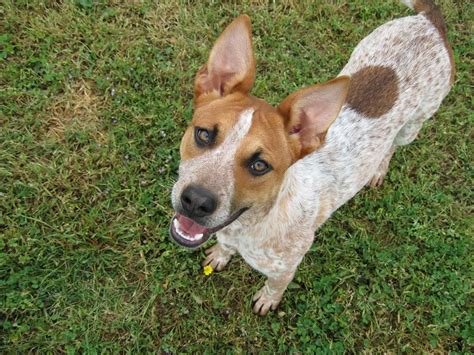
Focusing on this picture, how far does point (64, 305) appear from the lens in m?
4.54

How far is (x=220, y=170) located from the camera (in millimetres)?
2930

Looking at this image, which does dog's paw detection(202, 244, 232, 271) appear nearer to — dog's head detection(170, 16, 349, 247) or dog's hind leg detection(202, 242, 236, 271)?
dog's hind leg detection(202, 242, 236, 271)

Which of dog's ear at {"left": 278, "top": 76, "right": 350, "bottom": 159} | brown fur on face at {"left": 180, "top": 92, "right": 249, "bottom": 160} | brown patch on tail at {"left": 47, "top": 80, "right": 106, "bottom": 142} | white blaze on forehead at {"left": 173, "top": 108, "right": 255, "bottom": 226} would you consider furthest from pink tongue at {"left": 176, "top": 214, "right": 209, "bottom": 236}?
brown patch on tail at {"left": 47, "top": 80, "right": 106, "bottom": 142}

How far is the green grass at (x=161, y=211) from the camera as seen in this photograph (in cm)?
459

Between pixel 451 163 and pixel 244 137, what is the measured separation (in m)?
3.94

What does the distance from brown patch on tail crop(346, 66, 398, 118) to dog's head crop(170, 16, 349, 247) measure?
1162 millimetres

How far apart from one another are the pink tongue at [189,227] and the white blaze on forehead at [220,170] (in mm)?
303

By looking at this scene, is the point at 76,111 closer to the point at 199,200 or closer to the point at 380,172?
the point at 199,200

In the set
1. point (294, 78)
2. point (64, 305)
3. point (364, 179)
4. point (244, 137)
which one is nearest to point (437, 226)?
point (364, 179)

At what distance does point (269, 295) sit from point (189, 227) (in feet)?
5.40

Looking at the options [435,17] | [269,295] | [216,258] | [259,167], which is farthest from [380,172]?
[259,167]

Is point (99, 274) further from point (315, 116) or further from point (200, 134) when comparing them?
point (315, 116)

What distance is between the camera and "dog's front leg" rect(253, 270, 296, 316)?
4.28m

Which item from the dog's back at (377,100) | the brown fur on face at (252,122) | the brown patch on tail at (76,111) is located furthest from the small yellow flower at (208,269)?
the brown patch on tail at (76,111)
